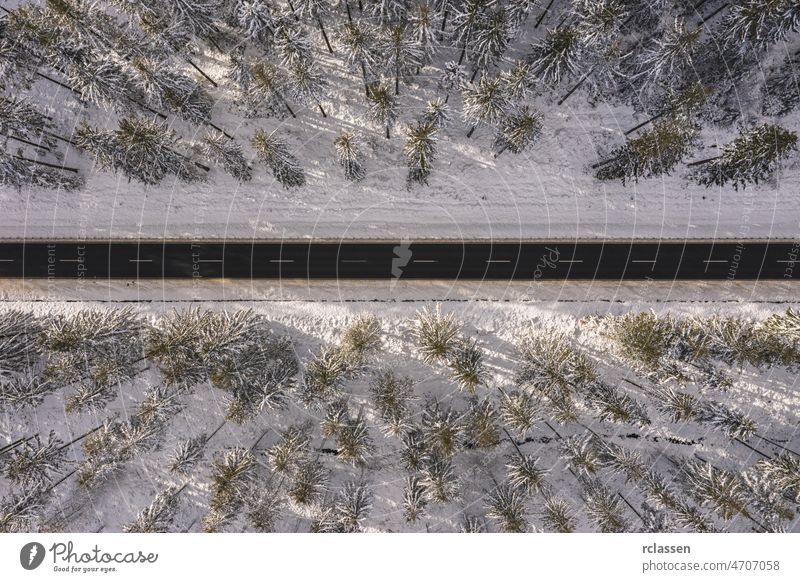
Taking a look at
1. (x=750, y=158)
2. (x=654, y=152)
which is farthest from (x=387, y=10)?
(x=750, y=158)

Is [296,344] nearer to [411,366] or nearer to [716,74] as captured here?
[411,366]

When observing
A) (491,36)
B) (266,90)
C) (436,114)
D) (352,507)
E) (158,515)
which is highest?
(491,36)

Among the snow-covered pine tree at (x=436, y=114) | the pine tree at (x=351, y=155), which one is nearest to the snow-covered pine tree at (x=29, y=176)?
the pine tree at (x=351, y=155)

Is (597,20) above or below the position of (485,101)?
above

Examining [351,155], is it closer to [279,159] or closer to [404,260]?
[279,159]

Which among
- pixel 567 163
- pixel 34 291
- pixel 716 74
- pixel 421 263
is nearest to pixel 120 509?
pixel 34 291

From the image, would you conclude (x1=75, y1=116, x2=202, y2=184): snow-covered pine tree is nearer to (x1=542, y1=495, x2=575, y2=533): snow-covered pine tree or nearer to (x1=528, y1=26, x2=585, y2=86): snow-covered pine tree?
(x1=528, y1=26, x2=585, y2=86): snow-covered pine tree
